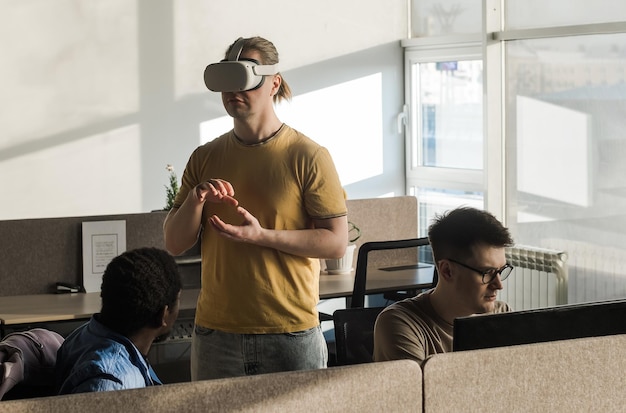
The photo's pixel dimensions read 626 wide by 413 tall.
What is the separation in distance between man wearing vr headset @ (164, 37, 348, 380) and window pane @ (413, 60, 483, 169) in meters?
3.51

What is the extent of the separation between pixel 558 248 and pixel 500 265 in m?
2.95

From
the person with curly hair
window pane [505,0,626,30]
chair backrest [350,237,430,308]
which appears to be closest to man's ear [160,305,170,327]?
the person with curly hair

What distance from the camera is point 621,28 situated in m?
4.46

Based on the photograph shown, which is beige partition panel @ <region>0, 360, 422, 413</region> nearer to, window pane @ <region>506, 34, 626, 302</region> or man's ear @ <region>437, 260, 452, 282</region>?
man's ear @ <region>437, 260, 452, 282</region>

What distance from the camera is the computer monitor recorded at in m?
1.66

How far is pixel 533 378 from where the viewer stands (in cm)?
164

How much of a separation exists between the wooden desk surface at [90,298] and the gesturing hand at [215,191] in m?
1.43

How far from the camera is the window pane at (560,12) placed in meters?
4.54

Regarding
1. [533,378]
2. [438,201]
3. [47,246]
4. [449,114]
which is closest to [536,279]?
[438,201]

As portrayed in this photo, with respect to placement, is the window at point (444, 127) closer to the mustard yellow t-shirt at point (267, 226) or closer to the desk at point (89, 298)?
the desk at point (89, 298)

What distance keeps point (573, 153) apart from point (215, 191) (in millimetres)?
3058

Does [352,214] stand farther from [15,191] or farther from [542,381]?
[542,381]

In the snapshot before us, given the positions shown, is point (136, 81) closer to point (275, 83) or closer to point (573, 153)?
point (573, 153)

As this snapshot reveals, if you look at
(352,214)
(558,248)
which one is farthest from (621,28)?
(352,214)
